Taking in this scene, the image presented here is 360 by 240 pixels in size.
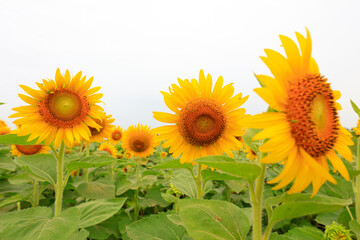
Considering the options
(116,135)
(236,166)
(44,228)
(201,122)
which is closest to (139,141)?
(116,135)

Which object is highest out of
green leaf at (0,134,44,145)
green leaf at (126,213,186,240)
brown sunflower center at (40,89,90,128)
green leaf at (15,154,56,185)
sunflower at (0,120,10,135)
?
brown sunflower center at (40,89,90,128)

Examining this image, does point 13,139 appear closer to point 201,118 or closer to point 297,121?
point 201,118

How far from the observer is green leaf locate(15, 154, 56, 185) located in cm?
230

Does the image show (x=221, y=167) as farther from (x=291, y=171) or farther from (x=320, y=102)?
(x=320, y=102)

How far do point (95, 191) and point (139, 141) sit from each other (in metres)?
1.95

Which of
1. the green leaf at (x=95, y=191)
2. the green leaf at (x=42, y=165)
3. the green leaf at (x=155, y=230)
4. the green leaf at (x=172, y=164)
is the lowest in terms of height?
the green leaf at (x=155, y=230)

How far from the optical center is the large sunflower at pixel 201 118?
2119 mm

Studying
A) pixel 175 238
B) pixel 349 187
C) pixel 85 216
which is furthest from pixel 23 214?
pixel 349 187

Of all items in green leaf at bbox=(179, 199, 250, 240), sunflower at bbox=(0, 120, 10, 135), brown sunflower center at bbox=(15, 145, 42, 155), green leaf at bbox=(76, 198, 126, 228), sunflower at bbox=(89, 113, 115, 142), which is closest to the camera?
green leaf at bbox=(179, 199, 250, 240)

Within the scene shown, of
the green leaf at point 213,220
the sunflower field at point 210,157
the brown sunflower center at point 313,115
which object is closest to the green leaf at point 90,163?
the sunflower field at point 210,157

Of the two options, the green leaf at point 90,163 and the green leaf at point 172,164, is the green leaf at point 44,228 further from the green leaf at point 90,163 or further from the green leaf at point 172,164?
the green leaf at point 172,164

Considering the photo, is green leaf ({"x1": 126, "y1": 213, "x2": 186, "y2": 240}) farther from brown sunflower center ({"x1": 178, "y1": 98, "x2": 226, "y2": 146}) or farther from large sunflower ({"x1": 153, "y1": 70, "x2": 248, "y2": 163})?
brown sunflower center ({"x1": 178, "y1": 98, "x2": 226, "y2": 146})

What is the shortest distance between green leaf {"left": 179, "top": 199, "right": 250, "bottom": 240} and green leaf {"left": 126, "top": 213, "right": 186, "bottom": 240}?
0.83m

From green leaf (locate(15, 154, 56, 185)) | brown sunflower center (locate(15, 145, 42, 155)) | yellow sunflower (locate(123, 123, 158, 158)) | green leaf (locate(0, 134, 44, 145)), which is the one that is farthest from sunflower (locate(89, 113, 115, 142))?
green leaf (locate(0, 134, 44, 145))
